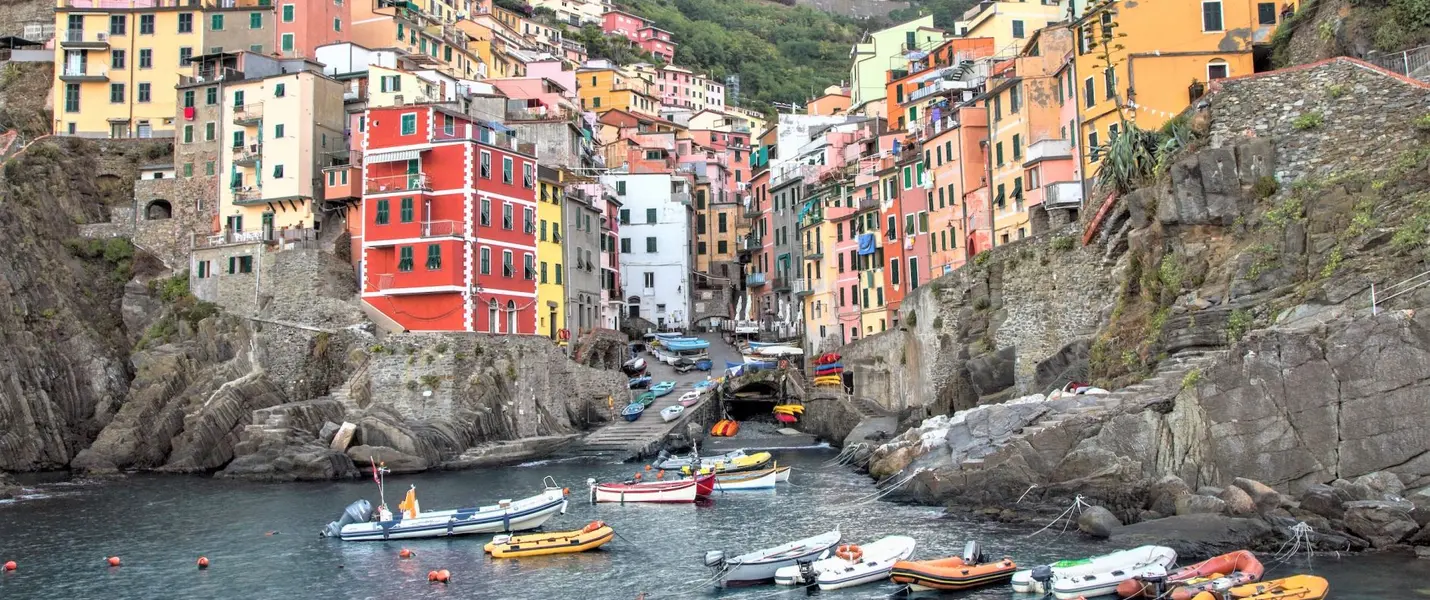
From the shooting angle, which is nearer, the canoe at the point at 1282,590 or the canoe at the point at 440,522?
the canoe at the point at 1282,590

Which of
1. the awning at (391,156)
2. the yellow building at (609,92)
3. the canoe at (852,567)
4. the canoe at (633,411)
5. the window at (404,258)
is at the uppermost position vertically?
the yellow building at (609,92)

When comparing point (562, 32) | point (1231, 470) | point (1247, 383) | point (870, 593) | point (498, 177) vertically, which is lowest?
point (870, 593)

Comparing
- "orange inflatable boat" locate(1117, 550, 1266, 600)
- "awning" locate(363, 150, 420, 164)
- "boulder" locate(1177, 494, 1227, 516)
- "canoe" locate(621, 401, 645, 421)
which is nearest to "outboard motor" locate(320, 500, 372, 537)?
"orange inflatable boat" locate(1117, 550, 1266, 600)

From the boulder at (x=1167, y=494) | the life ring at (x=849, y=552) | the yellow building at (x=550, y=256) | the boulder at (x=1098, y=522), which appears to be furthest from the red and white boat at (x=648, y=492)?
the yellow building at (x=550, y=256)

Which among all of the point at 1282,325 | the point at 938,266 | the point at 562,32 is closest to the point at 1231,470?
the point at 1282,325

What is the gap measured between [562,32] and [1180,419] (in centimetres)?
13349

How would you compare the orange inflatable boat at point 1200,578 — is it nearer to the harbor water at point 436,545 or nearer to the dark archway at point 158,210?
the harbor water at point 436,545

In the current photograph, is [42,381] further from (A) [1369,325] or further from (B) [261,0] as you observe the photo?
(A) [1369,325]

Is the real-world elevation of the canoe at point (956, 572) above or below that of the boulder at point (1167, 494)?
below

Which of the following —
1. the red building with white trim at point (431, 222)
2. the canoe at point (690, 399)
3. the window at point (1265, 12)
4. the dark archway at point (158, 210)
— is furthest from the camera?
the dark archway at point (158, 210)

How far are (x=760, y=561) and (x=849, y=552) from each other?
2.43 metres

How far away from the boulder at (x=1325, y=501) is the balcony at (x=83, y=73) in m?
78.1

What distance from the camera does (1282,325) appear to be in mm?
35219

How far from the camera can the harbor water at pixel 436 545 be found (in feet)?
108
